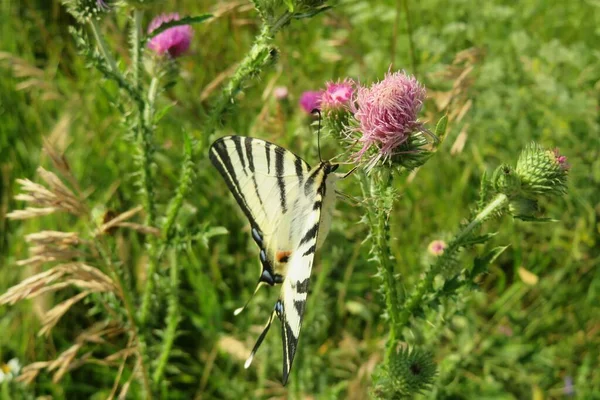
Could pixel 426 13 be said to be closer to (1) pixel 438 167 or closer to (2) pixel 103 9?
(1) pixel 438 167

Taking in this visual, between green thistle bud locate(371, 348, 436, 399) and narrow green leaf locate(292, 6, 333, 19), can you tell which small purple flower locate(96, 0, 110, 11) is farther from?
green thistle bud locate(371, 348, 436, 399)

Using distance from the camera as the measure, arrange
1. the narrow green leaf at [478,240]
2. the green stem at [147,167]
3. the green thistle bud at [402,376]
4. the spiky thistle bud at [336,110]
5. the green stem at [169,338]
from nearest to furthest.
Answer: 1. the narrow green leaf at [478,240]
2. the green thistle bud at [402,376]
3. the spiky thistle bud at [336,110]
4. the green stem at [147,167]
5. the green stem at [169,338]

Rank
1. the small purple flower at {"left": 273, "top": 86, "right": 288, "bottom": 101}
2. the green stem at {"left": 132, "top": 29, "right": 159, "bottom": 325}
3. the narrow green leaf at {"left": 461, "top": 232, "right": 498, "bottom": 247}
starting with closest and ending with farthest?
1. the narrow green leaf at {"left": 461, "top": 232, "right": 498, "bottom": 247}
2. the green stem at {"left": 132, "top": 29, "right": 159, "bottom": 325}
3. the small purple flower at {"left": 273, "top": 86, "right": 288, "bottom": 101}

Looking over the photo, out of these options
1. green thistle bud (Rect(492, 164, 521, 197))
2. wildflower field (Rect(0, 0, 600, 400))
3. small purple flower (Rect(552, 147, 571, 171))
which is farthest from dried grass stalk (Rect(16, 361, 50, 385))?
small purple flower (Rect(552, 147, 571, 171))

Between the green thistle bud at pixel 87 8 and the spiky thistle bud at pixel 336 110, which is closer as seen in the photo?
the spiky thistle bud at pixel 336 110

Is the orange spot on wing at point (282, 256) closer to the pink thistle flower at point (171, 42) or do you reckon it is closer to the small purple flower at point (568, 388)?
the pink thistle flower at point (171, 42)

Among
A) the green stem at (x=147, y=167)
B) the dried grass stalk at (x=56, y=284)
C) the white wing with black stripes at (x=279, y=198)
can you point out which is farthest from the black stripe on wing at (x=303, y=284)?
the dried grass stalk at (x=56, y=284)

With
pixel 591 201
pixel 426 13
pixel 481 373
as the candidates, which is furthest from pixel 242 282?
pixel 426 13
